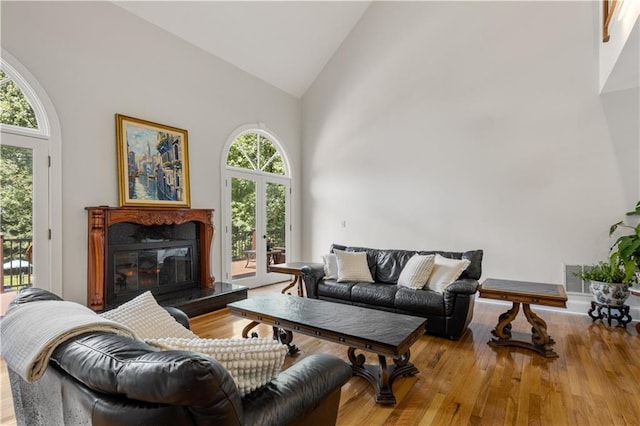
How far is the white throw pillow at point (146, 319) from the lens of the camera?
5.42 feet

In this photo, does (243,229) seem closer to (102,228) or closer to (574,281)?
(102,228)

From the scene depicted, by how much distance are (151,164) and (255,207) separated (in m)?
1.95

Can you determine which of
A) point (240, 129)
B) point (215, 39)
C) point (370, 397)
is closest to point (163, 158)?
point (240, 129)

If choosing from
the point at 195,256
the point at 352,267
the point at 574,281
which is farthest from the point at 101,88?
the point at 574,281

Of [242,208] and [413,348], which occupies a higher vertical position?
[242,208]

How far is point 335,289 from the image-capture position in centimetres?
→ 390

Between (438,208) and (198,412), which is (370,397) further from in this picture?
(438,208)

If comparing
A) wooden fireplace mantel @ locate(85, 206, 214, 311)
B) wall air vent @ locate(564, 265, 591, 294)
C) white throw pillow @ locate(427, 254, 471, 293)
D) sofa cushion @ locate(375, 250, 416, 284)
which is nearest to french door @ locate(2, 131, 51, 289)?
wooden fireplace mantel @ locate(85, 206, 214, 311)

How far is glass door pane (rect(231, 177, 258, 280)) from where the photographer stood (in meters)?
5.37

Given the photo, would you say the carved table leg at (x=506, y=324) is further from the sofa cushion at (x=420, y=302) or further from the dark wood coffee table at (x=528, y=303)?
the sofa cushion at (x=420, y=302)

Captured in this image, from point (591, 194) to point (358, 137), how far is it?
11.4 ft

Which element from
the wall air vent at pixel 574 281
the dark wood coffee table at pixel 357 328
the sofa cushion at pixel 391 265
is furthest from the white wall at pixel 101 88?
the wall air vent at pixel 574 281

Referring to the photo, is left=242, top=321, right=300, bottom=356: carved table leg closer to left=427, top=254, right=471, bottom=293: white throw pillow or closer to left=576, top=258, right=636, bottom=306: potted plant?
left=427, top=254, right=471, bottom=293: white throw pillow

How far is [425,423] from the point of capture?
194cm
